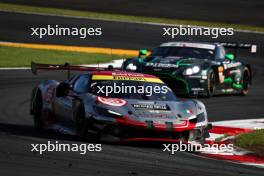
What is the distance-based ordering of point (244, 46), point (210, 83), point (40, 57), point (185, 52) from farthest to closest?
point (40, 57) → point (244, 46) → point (185, 52) → point (210, 83)

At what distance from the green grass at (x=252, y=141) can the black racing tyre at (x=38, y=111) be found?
307 centimetres

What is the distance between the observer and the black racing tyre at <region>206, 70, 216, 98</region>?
2000 centimetres

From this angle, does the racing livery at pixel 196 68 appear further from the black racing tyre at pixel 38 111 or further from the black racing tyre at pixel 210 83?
the black racing tyre at pixel 38 111

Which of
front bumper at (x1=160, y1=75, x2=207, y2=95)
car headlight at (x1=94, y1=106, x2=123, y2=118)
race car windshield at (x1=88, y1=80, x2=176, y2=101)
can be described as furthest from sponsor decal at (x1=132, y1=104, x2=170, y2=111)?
front bumper at (x1=160, y1=75, x2=207, y2=95)

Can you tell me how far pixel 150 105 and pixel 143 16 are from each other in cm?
2132

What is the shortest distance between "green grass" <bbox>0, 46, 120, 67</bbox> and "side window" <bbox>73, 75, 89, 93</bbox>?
402 inches

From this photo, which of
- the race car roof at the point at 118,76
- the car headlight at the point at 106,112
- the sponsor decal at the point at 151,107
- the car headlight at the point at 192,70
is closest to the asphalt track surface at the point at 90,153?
the car headlight at the point at 106,112

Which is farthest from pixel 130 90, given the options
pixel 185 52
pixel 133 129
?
pixel 185 52

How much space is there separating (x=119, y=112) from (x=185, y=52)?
27.8ft

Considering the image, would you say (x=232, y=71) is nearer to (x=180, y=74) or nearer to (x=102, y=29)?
(x=180, y=74)

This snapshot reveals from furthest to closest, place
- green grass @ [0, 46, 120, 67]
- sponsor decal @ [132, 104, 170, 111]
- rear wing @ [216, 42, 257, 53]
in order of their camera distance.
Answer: green grass @ [0, 46, 120, 67] < rear wing @ [216, 42, 257, 53] < sponsor decal @ [132, 104, 170, 111]

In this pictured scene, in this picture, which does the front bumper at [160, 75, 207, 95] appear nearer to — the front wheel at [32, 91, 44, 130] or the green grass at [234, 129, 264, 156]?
the front wheel at [32, 91, 44, 130]

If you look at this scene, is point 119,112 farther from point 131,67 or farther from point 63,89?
point 131,67

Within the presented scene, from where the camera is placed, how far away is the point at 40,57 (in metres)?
25.5
